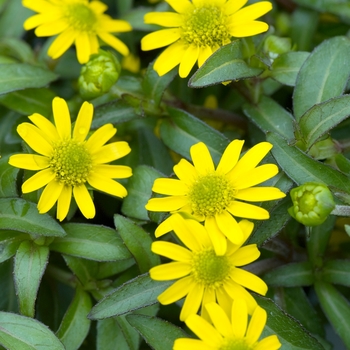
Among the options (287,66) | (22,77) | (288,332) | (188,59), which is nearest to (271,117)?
(287,66)

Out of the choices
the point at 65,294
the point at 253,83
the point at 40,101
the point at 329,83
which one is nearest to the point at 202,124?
the point at 253,83

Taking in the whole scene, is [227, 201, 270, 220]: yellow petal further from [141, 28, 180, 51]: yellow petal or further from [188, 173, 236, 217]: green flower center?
[141, 28, 180, 51]: yellow petal

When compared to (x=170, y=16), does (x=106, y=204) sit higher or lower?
lower

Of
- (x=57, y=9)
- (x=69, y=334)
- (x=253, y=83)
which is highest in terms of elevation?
(x=57, y=9)

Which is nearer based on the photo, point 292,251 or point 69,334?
point 69,334

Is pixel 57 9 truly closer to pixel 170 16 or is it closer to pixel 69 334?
pixel 170 16

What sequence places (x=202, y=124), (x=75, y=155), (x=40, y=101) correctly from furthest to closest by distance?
1. (x=40, y=101)
2. (x=202, y=124)
3. (x=75, y=155)
